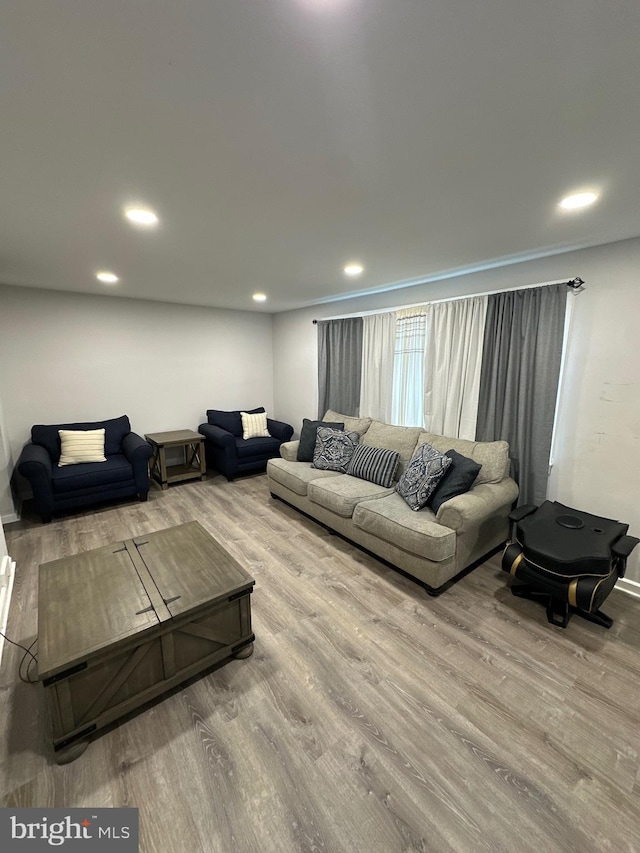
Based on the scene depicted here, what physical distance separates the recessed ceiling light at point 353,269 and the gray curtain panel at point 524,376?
114 cm

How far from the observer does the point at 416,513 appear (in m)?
2.60

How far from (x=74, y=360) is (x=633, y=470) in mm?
5471

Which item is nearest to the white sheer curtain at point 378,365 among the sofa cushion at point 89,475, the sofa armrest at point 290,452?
the sofa armrest at point 290,452

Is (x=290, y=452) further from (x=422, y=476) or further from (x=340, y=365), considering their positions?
(x=422, y=476)

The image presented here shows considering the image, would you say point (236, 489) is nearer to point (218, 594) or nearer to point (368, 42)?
point (218, 594)

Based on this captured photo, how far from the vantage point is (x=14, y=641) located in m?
1.92

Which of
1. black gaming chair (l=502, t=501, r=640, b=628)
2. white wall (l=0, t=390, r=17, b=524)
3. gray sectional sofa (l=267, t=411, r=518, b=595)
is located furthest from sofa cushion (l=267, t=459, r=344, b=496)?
white wall (l=0, t=390, r=17, b=524)

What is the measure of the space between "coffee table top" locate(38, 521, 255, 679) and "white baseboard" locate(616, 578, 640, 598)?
2644 millimetres

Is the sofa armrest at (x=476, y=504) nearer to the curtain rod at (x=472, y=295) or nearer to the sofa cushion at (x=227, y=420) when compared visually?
the curtain rod at (x=472, y=295)

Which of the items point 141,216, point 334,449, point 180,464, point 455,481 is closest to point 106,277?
point 141,216

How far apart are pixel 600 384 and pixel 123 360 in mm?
4958

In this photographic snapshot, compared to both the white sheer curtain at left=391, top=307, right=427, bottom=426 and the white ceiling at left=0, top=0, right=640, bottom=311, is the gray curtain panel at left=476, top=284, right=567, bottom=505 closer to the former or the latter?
the white ceiling at left=0, top=0, right=640, bottom=311

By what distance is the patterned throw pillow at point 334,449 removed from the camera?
365cm

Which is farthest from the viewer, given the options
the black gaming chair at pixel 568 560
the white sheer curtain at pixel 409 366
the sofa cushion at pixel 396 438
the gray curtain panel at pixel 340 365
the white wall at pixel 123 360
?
the gray curtain panel at pixel 340 365
